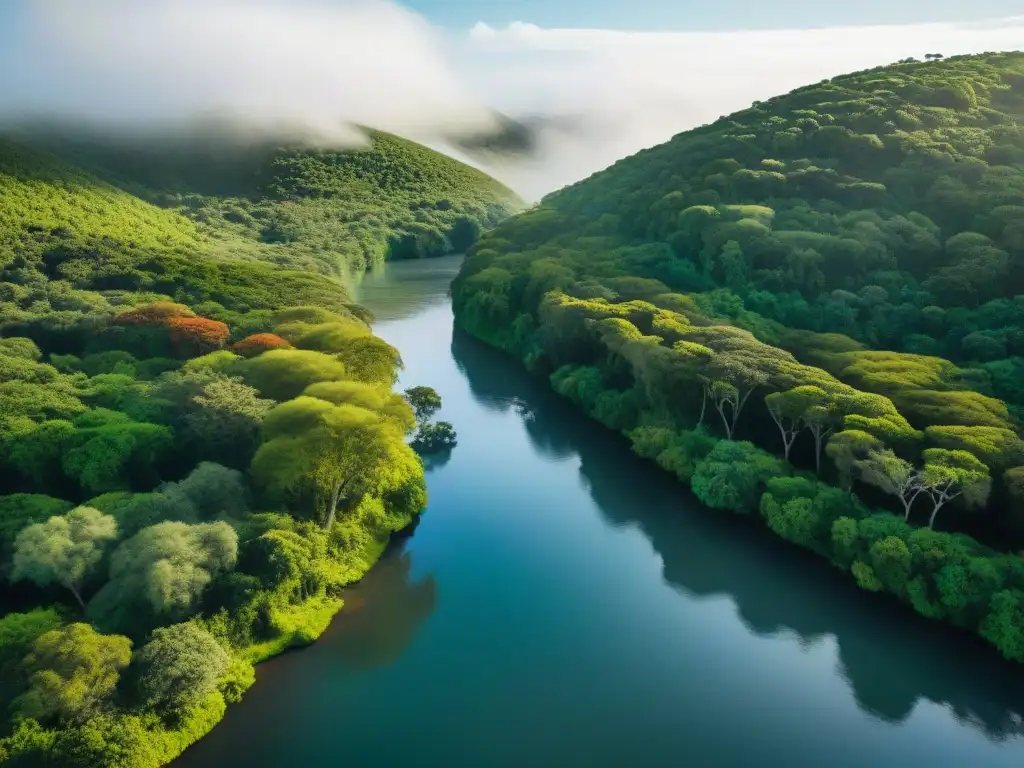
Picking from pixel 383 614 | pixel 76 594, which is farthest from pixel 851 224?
pixel 76 594

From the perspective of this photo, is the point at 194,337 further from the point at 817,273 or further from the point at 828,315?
the point at 817,273

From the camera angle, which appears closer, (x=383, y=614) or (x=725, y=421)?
(x=383, y=614)

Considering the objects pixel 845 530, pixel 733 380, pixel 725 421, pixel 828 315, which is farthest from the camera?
pixel 828 315

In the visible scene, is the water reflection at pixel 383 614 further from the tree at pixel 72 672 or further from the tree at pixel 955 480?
the tree at pixel 955 480

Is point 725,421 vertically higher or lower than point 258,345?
lower

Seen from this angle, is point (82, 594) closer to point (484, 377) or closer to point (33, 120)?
point (484, 377)

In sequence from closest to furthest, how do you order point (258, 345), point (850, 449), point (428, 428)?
point (850, 449) < point (258, 345) < point (428, 428)

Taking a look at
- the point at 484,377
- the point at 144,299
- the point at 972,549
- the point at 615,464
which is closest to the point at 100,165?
the point at 144,299

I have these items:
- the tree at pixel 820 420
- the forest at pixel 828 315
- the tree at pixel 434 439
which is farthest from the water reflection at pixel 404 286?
the tree at pixel 820 420
